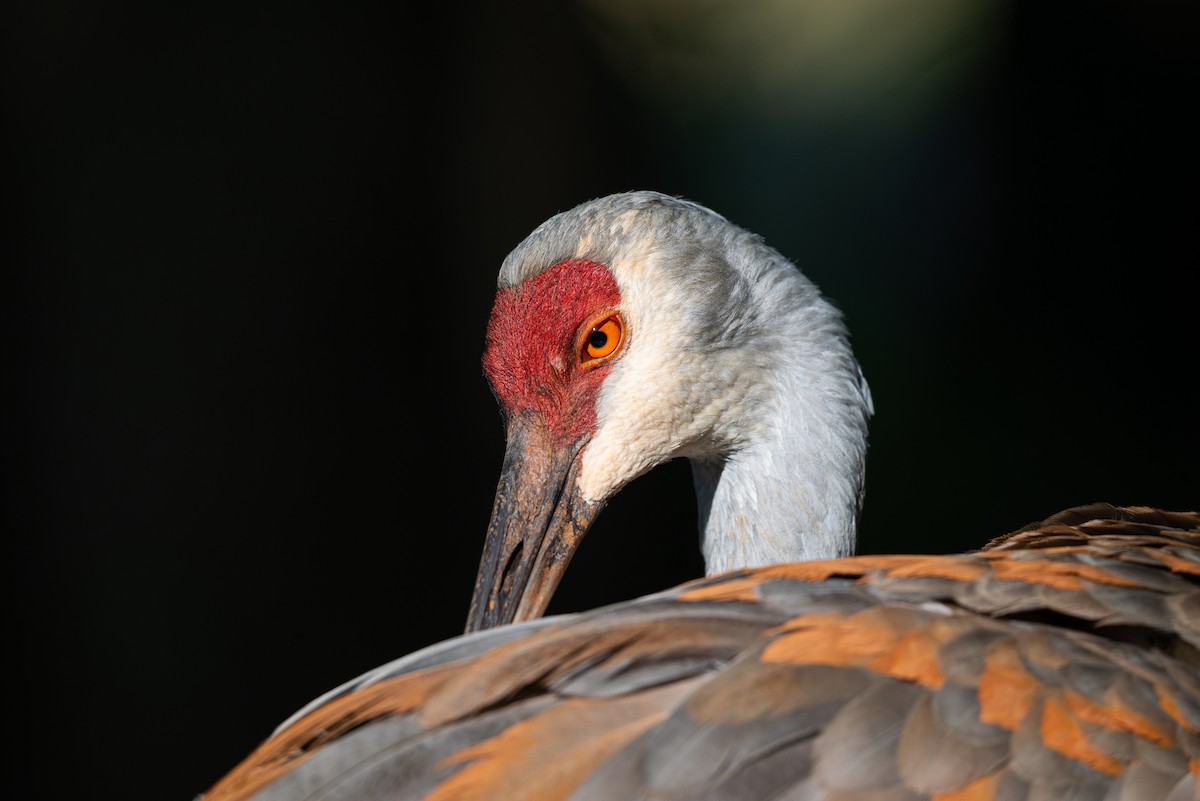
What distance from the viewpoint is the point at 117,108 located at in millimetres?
3441

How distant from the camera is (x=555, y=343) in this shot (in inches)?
76.1

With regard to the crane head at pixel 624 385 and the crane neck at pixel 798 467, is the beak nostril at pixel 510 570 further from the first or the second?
the crane neck at pixel 798 467

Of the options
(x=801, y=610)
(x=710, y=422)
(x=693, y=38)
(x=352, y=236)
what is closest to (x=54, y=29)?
(x=352, y=236)

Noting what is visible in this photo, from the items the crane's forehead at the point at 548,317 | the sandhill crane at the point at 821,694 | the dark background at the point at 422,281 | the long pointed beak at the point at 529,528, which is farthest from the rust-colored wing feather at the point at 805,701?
the dark background at the point at 422,281

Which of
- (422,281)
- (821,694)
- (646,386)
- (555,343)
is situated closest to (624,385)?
(646,386)

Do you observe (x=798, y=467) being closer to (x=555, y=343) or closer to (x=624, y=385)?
(x=624, y=385)

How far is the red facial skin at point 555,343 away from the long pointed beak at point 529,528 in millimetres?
42

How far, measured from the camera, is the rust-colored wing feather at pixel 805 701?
1.01m

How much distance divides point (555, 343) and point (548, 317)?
0.16 ft

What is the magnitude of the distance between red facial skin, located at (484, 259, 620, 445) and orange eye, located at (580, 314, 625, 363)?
0.02m

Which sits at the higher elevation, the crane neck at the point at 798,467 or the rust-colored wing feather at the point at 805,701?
the crane neck at the point at 798,467

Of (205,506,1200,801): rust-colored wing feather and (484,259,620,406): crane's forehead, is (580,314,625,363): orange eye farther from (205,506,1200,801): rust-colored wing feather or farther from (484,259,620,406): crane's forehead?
(205,506,1200,801): rust-colored wing feather

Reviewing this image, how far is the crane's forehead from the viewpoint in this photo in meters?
1.92

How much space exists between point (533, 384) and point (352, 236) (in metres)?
2.06
